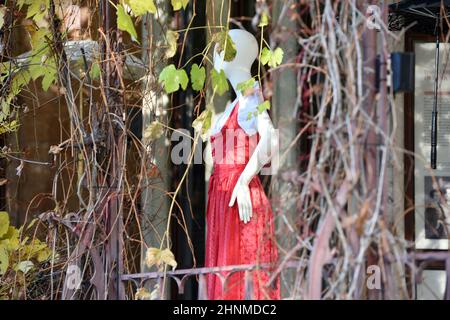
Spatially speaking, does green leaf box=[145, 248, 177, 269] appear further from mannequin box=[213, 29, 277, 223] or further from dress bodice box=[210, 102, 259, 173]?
dress bodice box=[210, 102, 259, 173]

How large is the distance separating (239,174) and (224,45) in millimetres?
622

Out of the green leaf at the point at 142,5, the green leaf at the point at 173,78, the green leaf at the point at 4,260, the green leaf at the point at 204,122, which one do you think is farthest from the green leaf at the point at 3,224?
the green leaf at the point at 142,5

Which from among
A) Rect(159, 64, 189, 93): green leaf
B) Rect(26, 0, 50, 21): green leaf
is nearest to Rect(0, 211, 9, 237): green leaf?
Rect(26, 0, 50, 21): green leaf

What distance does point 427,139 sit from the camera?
5316 millimetres

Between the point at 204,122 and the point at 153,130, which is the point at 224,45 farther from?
the point at 153,130

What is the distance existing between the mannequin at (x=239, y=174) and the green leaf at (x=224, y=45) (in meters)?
0.08

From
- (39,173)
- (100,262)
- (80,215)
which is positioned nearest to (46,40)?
(80,215)

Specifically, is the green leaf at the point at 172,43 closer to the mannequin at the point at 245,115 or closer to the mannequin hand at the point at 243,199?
the mannequin at the point at 245,115

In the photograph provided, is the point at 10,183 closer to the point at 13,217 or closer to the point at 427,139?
the point at 13,217

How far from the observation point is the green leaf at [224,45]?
409cm

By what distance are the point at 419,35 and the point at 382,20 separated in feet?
7.93

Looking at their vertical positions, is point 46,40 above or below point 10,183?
above

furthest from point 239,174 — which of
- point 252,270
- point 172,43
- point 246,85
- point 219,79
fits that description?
point 252,270

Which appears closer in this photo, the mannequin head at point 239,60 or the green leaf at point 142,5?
the green leaf at point 142,5
